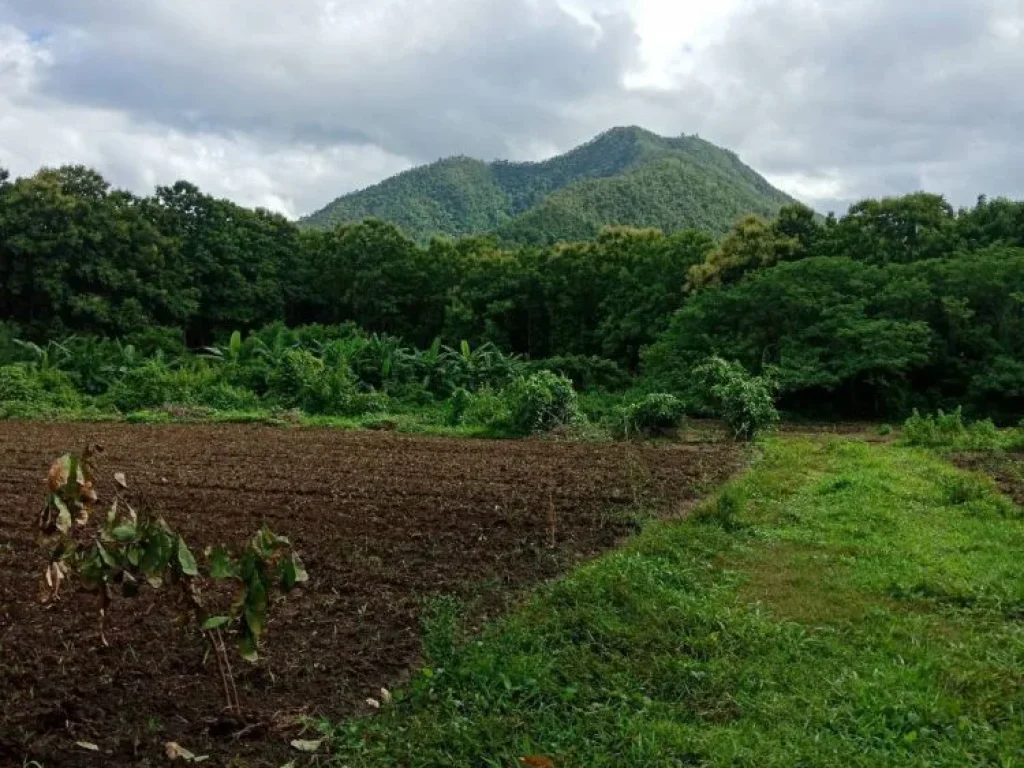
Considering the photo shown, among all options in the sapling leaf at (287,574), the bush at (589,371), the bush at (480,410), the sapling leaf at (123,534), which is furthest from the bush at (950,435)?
the sapling leaf at (123,534)

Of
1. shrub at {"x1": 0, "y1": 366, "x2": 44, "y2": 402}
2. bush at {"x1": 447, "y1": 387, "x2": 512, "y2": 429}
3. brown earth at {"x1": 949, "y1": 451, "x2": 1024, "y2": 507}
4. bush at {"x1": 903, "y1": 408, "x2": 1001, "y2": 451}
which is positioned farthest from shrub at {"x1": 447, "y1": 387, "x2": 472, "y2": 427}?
shrub at {"x1": 0, "y1": 366, "x2": 44, "y2": 402}

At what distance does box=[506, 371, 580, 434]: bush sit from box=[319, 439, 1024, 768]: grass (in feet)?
32.5

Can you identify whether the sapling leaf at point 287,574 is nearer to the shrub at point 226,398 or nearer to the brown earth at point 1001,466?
the brown earth at point 1001,466

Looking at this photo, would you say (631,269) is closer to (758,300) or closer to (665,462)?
(758,300)

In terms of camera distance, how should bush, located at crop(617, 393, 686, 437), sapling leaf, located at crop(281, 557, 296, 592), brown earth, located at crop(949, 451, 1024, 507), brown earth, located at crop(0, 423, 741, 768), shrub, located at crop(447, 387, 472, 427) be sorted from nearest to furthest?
sapling leaf, located at crop(281, 557, 296, 592) → brown earth, located at crop(0, 423, 741, 768) → brown earth, located at crop(949, 451, 1024, 507) → bush, located at crop(617, 393, 686, 437) → shrub, located at crop(447, 387, 472, 427)

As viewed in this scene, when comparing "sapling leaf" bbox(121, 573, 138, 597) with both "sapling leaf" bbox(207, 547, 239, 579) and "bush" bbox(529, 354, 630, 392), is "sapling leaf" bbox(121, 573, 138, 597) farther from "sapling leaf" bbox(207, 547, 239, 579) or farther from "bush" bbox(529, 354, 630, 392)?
"bush" bbox(529, 354, 630, 392)

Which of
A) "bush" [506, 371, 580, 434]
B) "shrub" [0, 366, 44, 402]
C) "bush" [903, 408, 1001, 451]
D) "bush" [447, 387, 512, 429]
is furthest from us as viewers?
"shrub" [0, 366, 44, 402]

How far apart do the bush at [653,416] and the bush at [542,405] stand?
131 cm

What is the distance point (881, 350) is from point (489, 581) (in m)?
16.7

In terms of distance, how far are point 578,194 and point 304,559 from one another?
50.3 m

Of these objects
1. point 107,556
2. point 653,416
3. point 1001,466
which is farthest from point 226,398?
point 107,556

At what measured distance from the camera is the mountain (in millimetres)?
51531

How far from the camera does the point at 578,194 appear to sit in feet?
181

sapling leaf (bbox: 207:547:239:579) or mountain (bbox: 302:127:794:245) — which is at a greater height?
mountain (bbox: 302:127:794:245)
